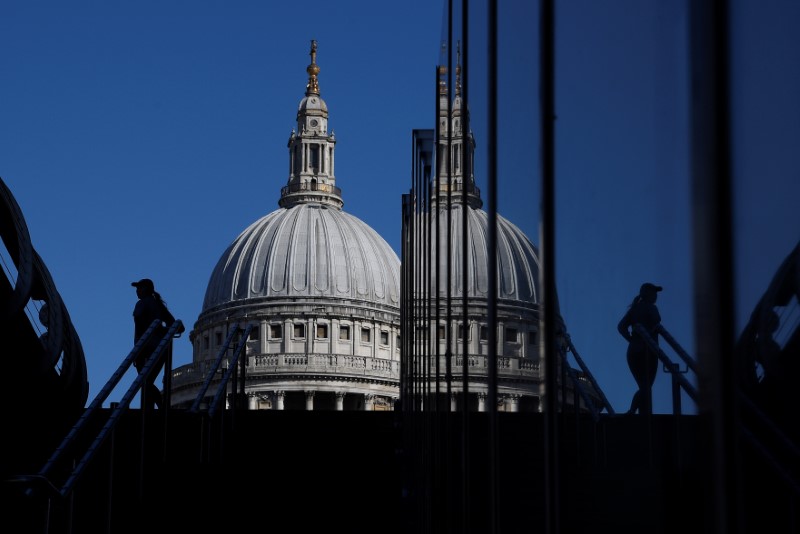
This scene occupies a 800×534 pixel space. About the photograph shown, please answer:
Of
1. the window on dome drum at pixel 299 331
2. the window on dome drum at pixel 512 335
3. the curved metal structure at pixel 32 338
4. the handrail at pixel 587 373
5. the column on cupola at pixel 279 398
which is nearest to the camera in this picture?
the handrail at pixel 587 373

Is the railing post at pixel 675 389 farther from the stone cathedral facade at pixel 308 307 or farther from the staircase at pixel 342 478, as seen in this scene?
the stone cathedral facade at pixel 308 307

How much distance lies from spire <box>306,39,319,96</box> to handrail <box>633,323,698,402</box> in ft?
346

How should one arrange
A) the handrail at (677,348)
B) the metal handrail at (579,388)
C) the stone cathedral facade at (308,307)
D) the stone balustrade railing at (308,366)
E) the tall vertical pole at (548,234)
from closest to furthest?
the handrail at (677,348)
the metal handrail at (579,388)
the tall vertical pole at (548,234)
the stone balustrade railing at (308,366)
the stone cathedral facade at (308,307)

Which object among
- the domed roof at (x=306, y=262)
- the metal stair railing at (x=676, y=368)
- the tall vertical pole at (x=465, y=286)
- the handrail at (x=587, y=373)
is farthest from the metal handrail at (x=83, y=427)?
the domed roof at (x=306, y=262)

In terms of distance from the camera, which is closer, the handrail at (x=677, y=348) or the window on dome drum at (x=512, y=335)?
the handrail at (x=677, y=348)

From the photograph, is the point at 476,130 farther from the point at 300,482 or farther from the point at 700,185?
the point at 300,482

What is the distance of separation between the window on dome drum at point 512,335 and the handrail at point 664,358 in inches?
62.6

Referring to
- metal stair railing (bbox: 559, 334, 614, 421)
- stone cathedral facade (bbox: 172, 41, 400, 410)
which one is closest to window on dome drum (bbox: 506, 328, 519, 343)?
metal stair railing (bbox: 559, 334, 614, 421)

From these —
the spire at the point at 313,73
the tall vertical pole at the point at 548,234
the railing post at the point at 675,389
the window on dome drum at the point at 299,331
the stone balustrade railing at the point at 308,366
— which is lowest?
the railing post at the point at 675,389

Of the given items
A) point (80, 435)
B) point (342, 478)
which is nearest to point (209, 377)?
point (342, 478)

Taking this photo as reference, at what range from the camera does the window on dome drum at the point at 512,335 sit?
3.14 metres

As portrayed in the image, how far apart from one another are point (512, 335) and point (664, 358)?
1.88 m

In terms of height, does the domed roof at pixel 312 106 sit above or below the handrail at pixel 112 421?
A: above

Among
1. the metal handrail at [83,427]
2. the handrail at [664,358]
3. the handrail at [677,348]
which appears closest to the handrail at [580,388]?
the handrail at [664,358]
